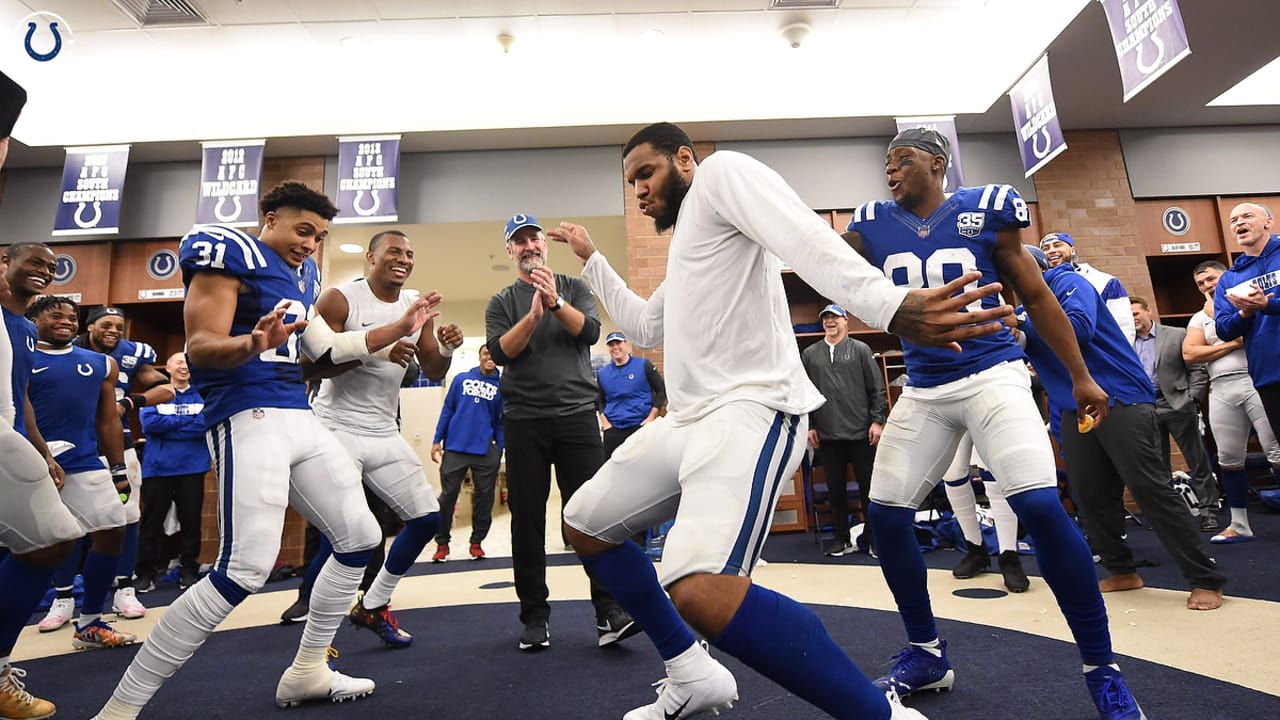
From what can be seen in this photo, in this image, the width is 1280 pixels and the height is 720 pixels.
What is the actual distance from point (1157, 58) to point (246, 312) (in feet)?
19.0

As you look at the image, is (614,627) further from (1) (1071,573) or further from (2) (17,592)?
(2) (17,592)

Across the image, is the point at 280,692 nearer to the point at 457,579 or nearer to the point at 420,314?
the point at 420,314

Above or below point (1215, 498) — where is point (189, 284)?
above

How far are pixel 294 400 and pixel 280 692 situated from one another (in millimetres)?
967

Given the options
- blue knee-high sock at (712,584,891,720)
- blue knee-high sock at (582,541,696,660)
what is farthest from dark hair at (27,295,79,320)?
blue knee-high sock at (712,584,891,720)

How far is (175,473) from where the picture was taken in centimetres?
511

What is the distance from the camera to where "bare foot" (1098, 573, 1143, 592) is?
3.16 metres

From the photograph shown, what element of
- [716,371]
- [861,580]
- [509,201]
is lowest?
[861,580]

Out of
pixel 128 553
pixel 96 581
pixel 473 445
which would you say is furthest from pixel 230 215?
pixel 96 581

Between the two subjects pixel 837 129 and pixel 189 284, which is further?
pixel 837 129

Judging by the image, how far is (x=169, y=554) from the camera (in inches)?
239

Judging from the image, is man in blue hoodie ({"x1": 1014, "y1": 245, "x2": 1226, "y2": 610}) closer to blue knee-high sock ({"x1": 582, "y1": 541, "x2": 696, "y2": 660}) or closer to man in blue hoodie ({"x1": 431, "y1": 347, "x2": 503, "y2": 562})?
blue knee-high sock ({"x1": 582, "y1": 541, "x2": 696, "y2": 660})

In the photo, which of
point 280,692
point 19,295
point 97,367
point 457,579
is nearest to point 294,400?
point 280,692

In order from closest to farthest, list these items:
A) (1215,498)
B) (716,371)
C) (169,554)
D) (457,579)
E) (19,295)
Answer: (716,371), (19,295), (457,579), (1215,498), (169,554)
